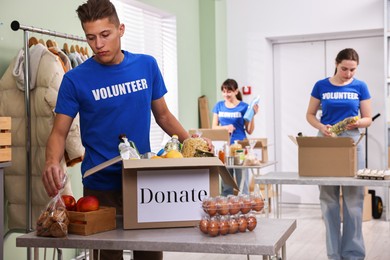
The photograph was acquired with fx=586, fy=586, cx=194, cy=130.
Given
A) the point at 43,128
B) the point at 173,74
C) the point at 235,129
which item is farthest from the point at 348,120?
the point at 173,74

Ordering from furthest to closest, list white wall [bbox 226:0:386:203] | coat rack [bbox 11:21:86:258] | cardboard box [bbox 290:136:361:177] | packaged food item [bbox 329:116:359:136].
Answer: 1. white wall [bbox 226:0:386:203]
2. packaged food item [bbox 329:116:359:136]
3. cardboard box [bbox 290:136:361:177]
4. coat rack [bbox 11:21:86:258]

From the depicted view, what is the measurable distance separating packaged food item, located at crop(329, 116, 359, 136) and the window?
2278mm

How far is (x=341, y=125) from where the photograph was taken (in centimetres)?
385

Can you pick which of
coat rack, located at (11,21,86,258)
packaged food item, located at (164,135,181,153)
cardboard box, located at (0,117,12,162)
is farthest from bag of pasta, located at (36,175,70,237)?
coat rack, located at (11,21,86,258)

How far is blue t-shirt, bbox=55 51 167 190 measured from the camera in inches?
78.5

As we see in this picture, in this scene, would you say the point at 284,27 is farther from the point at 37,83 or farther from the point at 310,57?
A: the point at 37,83

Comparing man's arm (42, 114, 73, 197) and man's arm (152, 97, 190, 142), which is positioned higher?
man's arm (152, 97, 190, 142)

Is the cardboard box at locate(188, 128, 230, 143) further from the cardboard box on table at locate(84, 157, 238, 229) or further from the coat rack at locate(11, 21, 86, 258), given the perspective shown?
the cardboard box on table at locate(84, 157, 238, 229)

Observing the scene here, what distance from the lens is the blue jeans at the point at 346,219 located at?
3.79 meters

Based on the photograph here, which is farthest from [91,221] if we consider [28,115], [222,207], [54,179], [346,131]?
[346,131]

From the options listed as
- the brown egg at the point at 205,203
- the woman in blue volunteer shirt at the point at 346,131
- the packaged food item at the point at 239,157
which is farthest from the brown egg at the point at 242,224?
the packaged food item at the point at 239,157

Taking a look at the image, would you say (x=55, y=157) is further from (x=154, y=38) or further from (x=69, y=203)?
(x=154, y=38)

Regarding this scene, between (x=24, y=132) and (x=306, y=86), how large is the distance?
14.6 feet

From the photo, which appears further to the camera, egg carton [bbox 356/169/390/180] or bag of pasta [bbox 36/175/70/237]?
egg carton [bbox 356/169/390/180]
